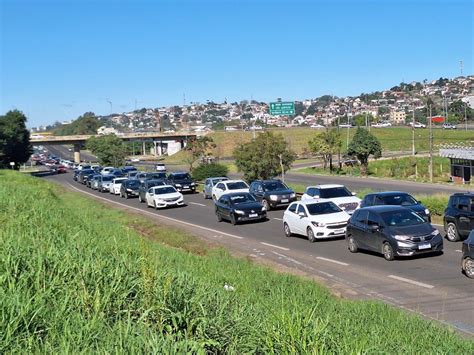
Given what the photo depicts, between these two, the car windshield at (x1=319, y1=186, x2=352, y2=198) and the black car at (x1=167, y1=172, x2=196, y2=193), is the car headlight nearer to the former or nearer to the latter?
the car windshield at (x1=319, y1=186, x2=352, y2=198)

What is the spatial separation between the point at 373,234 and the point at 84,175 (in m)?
57.6

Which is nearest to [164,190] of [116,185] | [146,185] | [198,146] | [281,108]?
[146,185]

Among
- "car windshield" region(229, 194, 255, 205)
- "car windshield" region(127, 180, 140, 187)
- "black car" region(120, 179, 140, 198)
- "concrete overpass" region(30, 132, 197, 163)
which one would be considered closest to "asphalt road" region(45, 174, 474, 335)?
"car windshield" region(229, 194, 255, 205)

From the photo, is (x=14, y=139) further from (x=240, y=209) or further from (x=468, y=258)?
(x=468, y=258)

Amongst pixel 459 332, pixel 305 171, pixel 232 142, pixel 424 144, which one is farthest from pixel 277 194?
pixel 232 142

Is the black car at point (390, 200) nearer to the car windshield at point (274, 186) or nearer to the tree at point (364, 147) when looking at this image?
the car windshield at point (274, 186)

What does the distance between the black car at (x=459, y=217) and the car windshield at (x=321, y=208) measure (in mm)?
4145

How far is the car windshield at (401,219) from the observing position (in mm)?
17266

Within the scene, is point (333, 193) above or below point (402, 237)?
above

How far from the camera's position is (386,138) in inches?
4537

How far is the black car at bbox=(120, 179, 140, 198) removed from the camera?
48.8 m

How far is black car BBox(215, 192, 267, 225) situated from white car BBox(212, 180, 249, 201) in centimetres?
709

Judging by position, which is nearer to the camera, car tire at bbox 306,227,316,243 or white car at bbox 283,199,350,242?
white car at bbox 283,199,350,242

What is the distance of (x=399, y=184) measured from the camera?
157 feet
